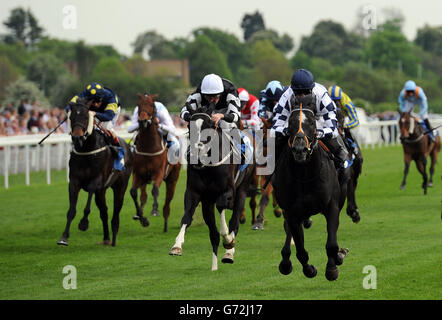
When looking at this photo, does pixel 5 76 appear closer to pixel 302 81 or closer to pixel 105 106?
pixel 105 106

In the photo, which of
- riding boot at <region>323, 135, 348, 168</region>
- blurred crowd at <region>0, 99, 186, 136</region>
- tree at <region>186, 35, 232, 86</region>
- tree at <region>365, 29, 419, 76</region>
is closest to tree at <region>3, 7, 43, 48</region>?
tree at <region>186, 35, 232, 86</region>

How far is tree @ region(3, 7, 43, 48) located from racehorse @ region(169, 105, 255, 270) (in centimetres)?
10639

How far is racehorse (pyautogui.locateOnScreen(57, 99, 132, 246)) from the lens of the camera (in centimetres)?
1105

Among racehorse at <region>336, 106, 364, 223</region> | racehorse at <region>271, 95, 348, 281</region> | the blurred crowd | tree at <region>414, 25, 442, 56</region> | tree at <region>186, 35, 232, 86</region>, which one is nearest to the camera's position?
racehorse at <region>271, 95, 348, 281</region>

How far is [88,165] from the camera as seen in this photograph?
38.0 feet

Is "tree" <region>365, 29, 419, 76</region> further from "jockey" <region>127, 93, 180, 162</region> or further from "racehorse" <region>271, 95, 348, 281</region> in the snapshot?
"racehorse" <region>271, 95, 348, 281</region>

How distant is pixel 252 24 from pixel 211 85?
139250 mm

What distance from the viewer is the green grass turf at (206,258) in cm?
842

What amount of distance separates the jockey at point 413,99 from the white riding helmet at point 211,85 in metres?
8.81

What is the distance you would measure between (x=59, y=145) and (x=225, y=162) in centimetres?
1449

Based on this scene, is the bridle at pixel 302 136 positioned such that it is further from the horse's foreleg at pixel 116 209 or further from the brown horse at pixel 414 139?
the brown horse at pixel 414 139

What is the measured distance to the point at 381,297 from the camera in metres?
7.96

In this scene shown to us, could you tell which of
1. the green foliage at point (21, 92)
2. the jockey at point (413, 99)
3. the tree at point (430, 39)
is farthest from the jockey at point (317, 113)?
the tree at point (430, 39)

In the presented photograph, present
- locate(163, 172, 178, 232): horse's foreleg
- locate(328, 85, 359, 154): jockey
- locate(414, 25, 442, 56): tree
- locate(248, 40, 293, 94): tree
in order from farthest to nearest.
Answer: locate(414, 25, 442, 56): tree, locate(248, 40, 293, 94): tree, locate(163, 172, 178, 232): horse's foreleg, locate(328, 85, 359, 154): jockey
